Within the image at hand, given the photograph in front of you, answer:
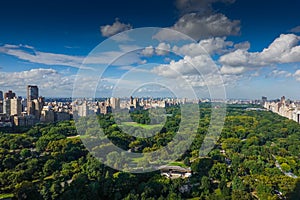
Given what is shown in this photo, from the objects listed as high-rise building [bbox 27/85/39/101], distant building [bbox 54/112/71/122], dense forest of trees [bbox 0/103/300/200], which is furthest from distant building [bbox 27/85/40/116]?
dense forest of trees [bbox 0/103/300/200]

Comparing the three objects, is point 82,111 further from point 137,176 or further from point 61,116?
point 61,116

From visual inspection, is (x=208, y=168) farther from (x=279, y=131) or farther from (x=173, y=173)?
(x=279, y=131)

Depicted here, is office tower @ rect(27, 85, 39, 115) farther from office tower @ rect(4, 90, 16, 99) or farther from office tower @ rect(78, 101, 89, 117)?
office tower @ rect(78, 101, 89, 117)

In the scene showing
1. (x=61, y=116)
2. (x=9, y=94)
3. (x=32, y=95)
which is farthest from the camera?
(x=32, y=95)

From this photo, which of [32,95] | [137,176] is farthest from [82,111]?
[32,95]

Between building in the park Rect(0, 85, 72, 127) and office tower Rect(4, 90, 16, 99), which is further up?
office tower Rect(4, 90, 16, 99)

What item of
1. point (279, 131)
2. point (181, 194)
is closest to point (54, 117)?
point (181, 194)

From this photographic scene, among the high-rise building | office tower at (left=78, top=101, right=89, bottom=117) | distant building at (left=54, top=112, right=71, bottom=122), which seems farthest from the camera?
the high-rise building

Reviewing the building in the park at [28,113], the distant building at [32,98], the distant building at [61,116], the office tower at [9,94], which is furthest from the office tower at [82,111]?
the office tower at [9,94]

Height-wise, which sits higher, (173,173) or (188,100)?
(188,100)

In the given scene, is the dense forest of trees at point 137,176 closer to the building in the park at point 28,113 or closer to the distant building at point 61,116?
the building in the park at point 28,113

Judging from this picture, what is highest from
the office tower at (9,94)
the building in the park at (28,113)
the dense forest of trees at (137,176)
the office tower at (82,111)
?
the office tower at (9,94)
